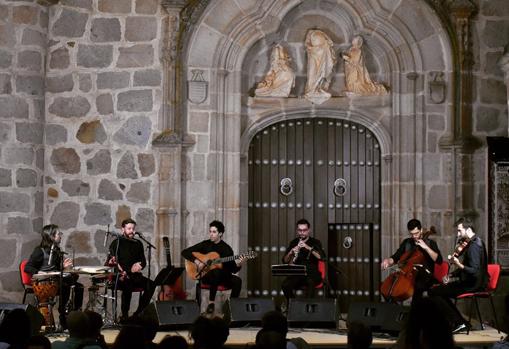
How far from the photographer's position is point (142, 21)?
1338 centimetres

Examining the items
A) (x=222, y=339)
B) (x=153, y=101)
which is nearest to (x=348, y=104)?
(x=153, y=101)

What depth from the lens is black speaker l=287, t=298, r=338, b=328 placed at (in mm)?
11055

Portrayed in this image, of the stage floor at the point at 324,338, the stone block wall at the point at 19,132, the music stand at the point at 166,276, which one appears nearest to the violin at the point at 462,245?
the stage floor at the point at 324,338

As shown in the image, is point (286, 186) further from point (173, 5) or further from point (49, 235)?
point (49, 235)

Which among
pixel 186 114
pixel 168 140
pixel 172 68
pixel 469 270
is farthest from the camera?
pixel 186 114

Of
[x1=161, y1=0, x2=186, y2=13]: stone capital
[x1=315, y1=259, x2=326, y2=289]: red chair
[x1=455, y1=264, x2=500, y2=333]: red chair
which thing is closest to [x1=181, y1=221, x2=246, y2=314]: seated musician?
[x1=315, y1=259, x2=326, y2=289]: red chair

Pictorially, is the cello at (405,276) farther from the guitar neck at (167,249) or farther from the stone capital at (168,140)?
the stone capital at (168,140)

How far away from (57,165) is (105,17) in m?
1.98

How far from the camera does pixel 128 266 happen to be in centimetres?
1223

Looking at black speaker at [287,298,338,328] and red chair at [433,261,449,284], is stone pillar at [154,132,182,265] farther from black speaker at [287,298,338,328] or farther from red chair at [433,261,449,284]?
red chair at [433,261,449,284]

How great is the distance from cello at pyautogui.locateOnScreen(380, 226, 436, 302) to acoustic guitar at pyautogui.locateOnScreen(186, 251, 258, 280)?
161 cm

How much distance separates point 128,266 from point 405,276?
3174mm

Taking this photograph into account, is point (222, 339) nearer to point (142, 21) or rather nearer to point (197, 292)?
point (197, 292)

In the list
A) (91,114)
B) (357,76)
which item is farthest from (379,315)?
(91,114)
